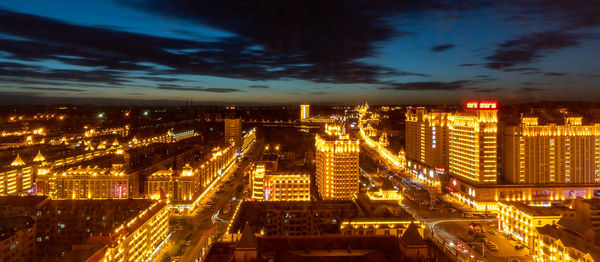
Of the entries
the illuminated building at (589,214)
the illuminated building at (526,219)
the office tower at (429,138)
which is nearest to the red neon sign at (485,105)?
the office tower at (429,138)

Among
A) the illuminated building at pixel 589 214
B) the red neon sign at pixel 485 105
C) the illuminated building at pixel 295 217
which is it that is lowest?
the illuminated building at pixel 295 217

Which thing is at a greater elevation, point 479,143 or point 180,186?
point 479,143

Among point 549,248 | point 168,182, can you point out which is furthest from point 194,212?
point 549,248

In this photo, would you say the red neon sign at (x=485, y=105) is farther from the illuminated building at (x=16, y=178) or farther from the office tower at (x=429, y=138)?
the illuminated building at (x=16, y=178)

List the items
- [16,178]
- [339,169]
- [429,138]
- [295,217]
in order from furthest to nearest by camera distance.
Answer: [429,138] < [16,178] < [339,169] < [295,217]

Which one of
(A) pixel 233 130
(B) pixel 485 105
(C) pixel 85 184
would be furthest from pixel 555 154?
(A) pixel 233 130

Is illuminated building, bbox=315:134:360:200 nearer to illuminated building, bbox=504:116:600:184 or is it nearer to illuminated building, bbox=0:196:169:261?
illuminated building, bbox=0:196:169:261

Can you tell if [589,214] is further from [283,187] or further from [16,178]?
[16,178]
